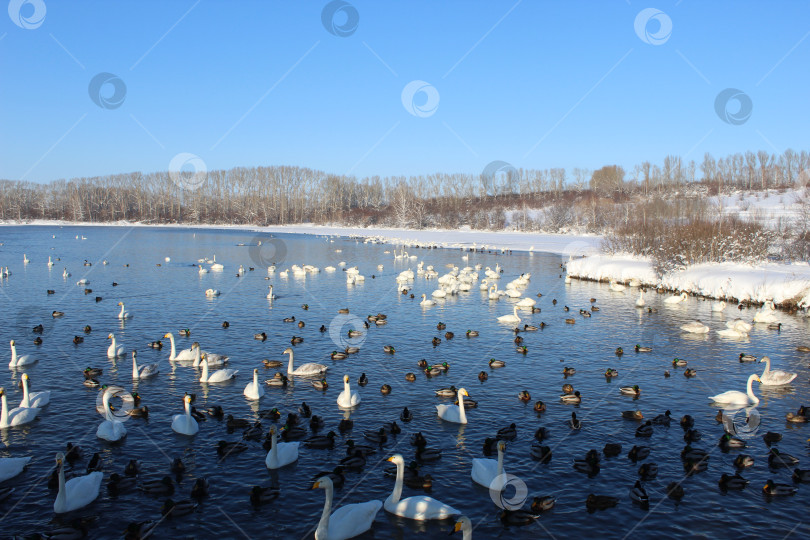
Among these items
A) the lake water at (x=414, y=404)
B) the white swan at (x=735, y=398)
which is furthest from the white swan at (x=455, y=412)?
the white swan at (x=735, y=398)

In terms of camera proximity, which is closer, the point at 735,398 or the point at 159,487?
the point at 159,487

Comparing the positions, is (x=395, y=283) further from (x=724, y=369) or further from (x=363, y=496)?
(x=363, y=496)

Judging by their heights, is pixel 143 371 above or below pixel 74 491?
above

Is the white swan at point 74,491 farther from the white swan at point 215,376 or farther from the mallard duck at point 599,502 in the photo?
the mallard duck at point 599,502

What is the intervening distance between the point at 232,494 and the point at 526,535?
6.98 m

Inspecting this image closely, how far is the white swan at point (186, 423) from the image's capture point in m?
16.3

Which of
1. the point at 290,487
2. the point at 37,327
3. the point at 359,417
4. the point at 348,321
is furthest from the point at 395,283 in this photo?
the point at 290,487

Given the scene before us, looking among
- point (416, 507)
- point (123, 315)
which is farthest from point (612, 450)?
point (123, 315)

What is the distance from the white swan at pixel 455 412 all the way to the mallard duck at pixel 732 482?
718 cm

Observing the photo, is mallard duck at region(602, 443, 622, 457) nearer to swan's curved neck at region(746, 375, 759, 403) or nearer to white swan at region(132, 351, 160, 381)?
swan's curved neck at region(746, 375, 759, 403)

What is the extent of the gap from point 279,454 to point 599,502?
815 centimetres

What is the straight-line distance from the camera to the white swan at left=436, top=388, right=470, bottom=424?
17547mm

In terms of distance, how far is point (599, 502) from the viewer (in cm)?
1287

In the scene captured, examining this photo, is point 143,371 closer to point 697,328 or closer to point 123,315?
point 123,315
